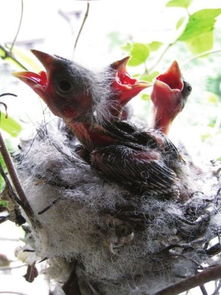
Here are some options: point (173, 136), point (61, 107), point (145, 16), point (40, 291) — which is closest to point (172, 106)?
point (173, 136)

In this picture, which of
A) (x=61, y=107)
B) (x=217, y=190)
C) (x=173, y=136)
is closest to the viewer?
(x=61, y=107)

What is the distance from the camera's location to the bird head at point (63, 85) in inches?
19.5

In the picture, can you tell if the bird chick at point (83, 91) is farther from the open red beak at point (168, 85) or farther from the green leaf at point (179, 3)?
the green leaf at point (179, 3)

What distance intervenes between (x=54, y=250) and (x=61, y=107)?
0.18 m

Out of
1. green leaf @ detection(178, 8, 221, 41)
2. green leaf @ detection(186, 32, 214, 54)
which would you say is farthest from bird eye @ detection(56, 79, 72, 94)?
green leaf @ detection(186, 32, 214, 54)

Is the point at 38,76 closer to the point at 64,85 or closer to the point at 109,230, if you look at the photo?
the point at 64,85

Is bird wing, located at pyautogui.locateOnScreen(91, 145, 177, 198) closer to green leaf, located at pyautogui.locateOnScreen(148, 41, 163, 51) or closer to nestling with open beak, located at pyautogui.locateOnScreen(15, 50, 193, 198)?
nestling with open beak, located at pyautogui.locateOnScreen(15, 50, 193, 198)

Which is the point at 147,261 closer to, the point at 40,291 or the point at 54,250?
the point at 54,250

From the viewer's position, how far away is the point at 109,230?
1.75 ft

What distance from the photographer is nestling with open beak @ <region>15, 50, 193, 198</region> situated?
508 millimetres

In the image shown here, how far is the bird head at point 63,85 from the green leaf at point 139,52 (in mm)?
315

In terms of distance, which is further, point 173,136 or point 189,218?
point 173,136

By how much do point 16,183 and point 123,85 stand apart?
7.7 inches

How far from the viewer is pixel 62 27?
4.31ft
